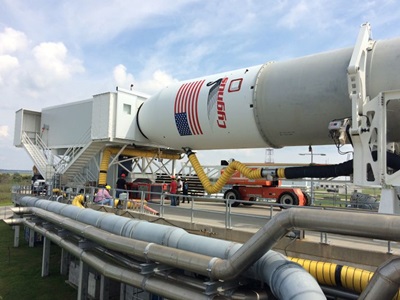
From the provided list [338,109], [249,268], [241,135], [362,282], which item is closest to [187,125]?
[241,135]

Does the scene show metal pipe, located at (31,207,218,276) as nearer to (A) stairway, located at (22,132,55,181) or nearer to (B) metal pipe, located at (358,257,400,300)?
(B) metal pipe, located at (358,257,400,300)

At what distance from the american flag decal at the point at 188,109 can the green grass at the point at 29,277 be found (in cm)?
821

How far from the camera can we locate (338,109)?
929 cm

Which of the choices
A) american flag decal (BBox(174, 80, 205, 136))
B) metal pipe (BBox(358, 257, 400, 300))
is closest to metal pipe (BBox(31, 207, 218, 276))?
metal pipe (BBox(358, 257, 400, 300))

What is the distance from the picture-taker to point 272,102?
10469 mm

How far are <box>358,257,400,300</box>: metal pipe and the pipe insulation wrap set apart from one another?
2.29 feet

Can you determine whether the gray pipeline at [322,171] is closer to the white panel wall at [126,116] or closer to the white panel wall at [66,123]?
the white panel wall at [126,116]

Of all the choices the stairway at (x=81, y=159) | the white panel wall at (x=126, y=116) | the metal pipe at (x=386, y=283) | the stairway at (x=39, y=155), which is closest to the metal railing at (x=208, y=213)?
the metal pipe at (x=386, y=283)

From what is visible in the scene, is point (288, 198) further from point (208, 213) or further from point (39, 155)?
point (39, 155)

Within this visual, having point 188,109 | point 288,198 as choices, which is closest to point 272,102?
point 188,109

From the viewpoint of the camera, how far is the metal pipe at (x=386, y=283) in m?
4.70

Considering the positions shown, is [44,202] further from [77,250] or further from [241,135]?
[241,135]

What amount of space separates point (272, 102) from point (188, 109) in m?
3.62

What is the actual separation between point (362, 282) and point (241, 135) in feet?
21.7
